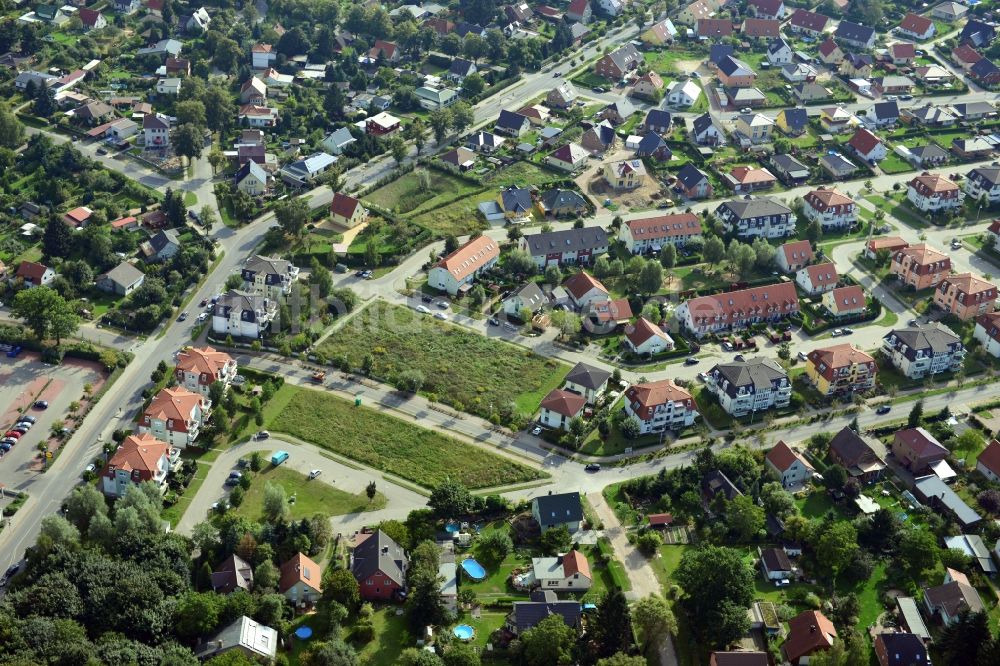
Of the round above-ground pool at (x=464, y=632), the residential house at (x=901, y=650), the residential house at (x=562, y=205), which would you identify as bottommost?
the residential house at (x=562, y=205)

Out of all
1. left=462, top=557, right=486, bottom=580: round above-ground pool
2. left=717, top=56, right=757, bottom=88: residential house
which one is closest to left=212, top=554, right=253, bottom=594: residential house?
left=462, top=557, right=486, bottom=580: round above-ground pool

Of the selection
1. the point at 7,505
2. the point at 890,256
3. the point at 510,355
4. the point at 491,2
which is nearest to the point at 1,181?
the point at 7,505

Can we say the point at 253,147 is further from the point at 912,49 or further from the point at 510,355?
the point at 912,49

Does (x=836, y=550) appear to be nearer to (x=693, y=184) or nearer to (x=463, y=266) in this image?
(x=463, y=266)

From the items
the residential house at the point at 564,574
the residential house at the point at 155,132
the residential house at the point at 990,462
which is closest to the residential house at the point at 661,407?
the residential house at the point at 564,574

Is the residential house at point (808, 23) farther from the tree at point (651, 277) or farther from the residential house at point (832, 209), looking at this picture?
the tree at point (651, 277)

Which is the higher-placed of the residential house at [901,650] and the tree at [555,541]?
the residential house at [901,650]

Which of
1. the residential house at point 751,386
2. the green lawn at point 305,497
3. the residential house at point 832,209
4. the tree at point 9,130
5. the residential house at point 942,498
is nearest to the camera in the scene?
the residential house at point 942,498

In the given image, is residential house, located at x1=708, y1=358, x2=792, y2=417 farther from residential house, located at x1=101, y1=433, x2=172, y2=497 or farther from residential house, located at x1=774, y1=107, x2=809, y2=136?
residential house, located at x1=774, y1=107, x2=809, y2=136
